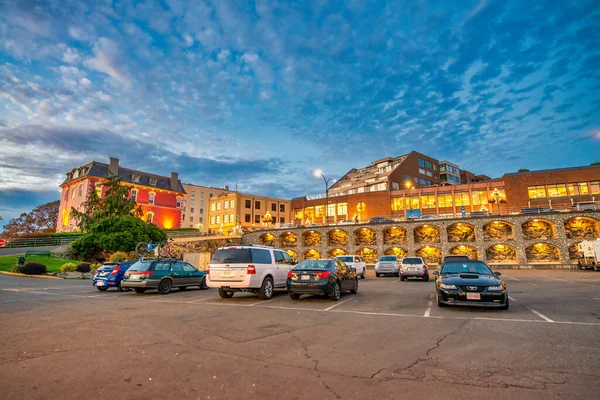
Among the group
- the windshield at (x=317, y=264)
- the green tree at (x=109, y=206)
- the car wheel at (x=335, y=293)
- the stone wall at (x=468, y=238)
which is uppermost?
the green tree at (x=109, y=206)

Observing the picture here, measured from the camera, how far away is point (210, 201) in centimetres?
8225

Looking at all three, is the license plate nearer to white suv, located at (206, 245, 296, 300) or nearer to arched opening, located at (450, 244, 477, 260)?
white suv, located at (206, 245, 296, 300)

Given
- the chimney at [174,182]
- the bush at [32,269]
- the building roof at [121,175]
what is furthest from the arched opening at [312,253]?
the bush at [32,269]

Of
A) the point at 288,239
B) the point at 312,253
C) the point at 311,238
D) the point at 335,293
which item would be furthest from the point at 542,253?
the point at 335,293

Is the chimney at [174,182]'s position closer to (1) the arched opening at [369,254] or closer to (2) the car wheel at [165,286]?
(1) the arched opening at [369,254]

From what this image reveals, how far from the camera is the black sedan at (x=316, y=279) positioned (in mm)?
11273

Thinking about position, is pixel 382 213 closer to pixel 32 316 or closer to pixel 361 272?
pixel 361 272

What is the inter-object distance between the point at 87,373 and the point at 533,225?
167 feet

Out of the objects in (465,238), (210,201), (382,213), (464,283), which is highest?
(210,201)

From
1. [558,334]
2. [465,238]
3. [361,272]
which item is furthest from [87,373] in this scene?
[465,238]

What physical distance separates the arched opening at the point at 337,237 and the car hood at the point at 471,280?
43.0 m

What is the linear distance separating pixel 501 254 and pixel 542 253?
14.9ft

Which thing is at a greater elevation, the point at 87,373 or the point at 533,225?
the point at 533,225

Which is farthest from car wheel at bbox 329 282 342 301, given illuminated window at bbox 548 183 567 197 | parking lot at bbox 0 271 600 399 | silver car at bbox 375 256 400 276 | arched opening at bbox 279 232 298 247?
illuminated window at bbox 548 183 567 197
